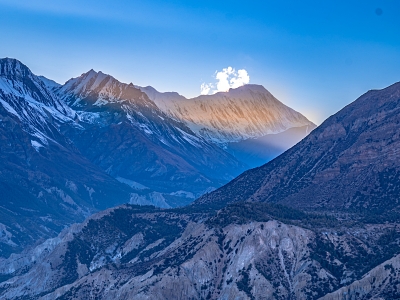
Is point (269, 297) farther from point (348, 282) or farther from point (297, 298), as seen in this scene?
point (348, 282)

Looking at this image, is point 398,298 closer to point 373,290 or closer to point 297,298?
point 373,290

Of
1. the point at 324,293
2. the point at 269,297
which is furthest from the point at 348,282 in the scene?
the point at 269,297

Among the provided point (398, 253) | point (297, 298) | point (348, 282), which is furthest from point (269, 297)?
point (398, 253)

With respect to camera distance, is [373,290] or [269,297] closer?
[373,290]

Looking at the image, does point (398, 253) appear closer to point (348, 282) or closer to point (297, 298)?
point (348, 282)

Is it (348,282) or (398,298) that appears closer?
(398,298)

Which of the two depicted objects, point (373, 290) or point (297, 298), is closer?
point (373, 290)

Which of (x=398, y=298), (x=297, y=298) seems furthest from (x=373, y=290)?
(x=297, y=298)
